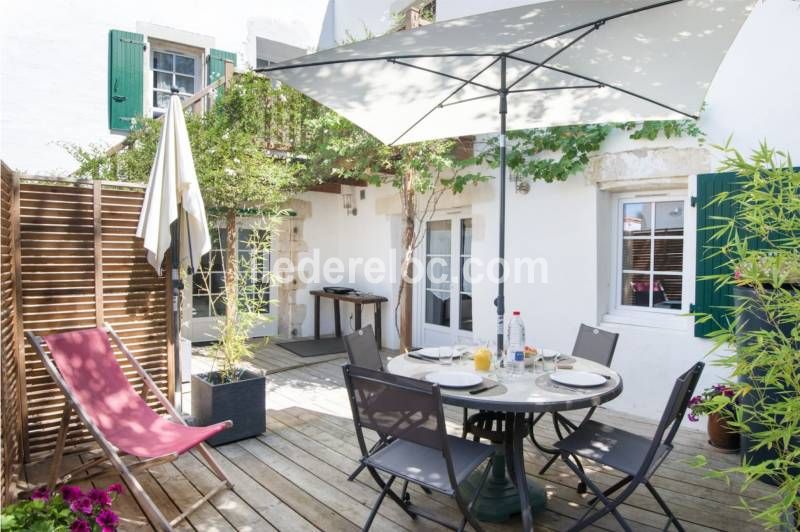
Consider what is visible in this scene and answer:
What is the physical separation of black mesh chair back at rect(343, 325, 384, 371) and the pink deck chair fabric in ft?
2.79

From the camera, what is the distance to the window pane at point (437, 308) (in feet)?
22.6

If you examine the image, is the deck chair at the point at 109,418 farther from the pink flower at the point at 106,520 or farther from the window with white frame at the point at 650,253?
the window with white frame at the point at 650,253

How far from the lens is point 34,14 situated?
21.1ft

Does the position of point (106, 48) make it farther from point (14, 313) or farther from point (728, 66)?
point (728, 66)

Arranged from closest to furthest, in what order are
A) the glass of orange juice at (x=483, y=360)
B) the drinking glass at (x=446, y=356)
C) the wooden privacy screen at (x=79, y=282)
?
1. the glass of orange juice at (x=483, y=360)
2. the drinking glass at (x=446, y=356)
3. the wooden privacy screen at (x=79, y=282)

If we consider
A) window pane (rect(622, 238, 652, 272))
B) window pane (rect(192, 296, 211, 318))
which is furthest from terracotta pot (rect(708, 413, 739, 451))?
window pane (rect(192, 296, 211, 318))

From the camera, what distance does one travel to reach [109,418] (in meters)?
3.01

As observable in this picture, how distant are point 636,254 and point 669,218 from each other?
43 cm

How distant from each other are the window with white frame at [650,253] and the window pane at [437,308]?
2.45m

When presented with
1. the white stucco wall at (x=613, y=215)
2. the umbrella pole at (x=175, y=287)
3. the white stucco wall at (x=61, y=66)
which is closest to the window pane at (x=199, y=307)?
the white stucco wall at (x=61, y=66)

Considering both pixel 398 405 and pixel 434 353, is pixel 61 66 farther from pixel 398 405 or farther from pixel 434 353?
pixel 398 405

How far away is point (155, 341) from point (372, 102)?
2.51 m

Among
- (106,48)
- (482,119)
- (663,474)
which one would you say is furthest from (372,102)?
(106,48)

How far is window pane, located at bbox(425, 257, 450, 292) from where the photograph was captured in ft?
22.6
